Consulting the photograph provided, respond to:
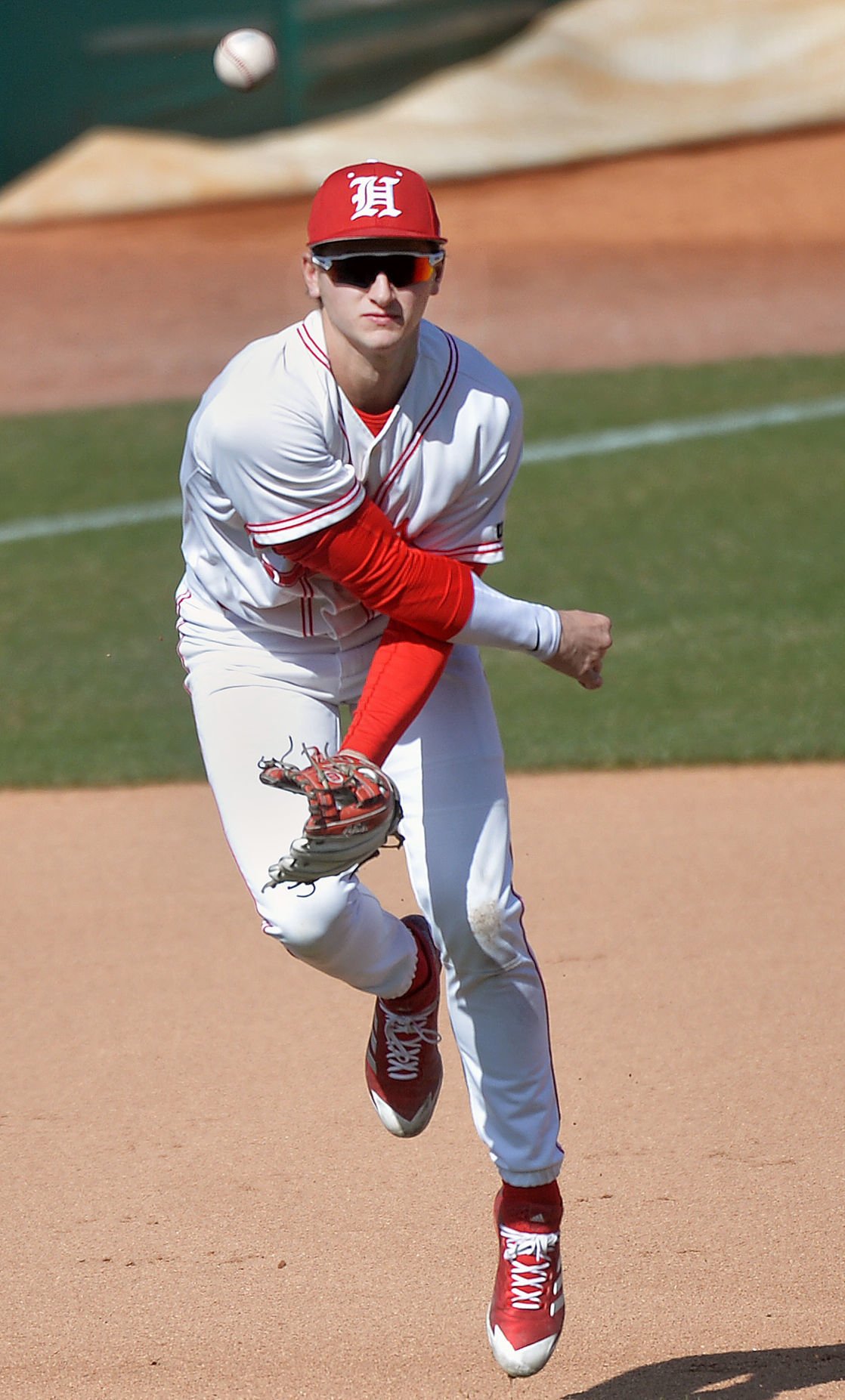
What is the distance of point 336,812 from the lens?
321 cm

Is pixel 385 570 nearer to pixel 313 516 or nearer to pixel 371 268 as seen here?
pixel 313 516

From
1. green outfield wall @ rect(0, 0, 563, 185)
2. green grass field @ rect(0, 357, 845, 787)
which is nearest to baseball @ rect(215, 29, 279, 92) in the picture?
green grass field @ rect(0, 357, 845, 787)

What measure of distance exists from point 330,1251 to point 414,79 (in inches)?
762

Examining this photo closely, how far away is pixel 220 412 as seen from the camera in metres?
3.45

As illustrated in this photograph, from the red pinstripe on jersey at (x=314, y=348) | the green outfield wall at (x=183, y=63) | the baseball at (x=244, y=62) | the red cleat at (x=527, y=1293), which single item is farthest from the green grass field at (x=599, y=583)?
the green outfield wall at (x=183, y=63)

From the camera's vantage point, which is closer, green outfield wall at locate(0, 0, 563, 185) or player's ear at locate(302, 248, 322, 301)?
player's ear at locate(302, 248, 322, 301)

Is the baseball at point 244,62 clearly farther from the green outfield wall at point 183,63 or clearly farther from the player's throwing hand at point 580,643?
the green outfield wall at point 183,63

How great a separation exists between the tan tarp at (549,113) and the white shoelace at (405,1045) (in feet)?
55.1

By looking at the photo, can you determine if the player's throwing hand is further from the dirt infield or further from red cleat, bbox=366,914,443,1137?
the dirt infield

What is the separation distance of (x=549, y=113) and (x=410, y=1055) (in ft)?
61.5

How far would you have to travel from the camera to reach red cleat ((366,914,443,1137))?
13.4 ft

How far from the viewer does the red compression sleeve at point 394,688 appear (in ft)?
11.2

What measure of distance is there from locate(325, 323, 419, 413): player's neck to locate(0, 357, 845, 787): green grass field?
10.7ft

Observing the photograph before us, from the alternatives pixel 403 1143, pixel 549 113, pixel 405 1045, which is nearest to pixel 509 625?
pixel 405 1045
